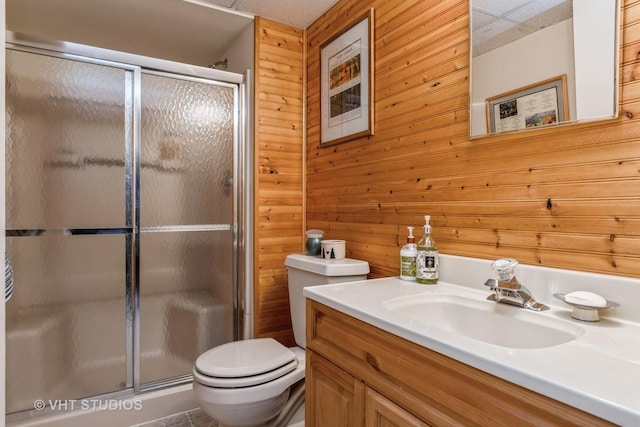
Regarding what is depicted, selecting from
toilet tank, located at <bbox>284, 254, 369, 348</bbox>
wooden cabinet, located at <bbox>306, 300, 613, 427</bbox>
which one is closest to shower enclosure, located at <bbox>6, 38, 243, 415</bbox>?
toilet tank, located at <bbox>284, 254, 369, 348</bbox>

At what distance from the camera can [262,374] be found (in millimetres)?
1477

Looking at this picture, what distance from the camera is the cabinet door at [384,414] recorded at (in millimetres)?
812

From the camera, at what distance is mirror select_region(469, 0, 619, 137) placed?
3.02 ft

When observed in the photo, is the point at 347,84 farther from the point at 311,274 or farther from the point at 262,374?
the point at 262,374

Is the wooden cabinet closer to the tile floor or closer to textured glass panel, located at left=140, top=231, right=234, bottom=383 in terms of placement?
the tile floor

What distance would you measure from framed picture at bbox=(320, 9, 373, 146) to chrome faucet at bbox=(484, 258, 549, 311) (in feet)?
3.06

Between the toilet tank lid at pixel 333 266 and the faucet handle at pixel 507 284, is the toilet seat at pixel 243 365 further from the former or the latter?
the faucet handle at pixel 507 284

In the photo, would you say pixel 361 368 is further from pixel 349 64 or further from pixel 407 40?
pixel 349 64

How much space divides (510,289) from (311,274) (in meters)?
0.93

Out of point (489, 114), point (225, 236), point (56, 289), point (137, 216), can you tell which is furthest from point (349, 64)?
point (56, 289)

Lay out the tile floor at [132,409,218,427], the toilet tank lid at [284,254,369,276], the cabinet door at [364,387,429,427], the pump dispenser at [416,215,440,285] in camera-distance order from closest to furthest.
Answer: the cabinet door at [364,387,429,427]
the pump dispenser at [416,215,440,285]
the toilet tank lid at [284,254,369,276]
the tile floor at [132,409,218,427]

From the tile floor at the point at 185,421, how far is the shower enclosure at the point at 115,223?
18 centimetres

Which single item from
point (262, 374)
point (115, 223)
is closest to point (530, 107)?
point (262, 374)

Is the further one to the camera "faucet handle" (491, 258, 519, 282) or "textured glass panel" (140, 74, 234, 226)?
"textured glass panel" (140, 74, 234, 226)
